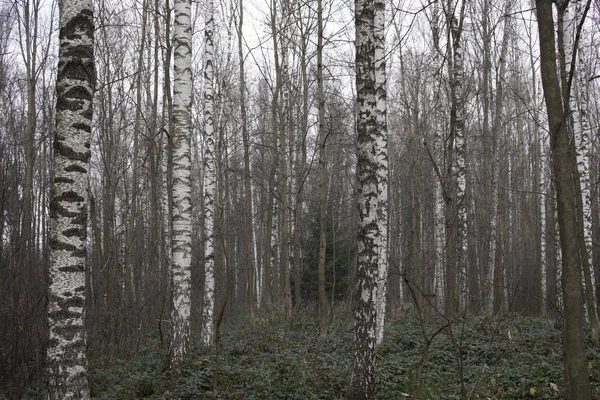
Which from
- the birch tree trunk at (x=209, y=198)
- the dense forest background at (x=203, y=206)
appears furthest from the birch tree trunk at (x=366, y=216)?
the birch tree trunk at (x=209, y=198)

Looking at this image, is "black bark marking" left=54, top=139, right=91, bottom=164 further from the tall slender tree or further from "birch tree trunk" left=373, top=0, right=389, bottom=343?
the tall slender tree

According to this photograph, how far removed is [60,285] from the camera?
4.24 m

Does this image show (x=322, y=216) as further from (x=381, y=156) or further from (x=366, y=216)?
(x=366, y=216)

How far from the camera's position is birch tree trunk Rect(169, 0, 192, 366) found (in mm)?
7730

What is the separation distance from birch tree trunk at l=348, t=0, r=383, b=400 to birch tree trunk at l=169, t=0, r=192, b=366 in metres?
2.99

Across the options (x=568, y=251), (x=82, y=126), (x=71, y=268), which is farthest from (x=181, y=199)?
(x=568, y=251)

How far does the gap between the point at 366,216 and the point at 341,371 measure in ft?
9.14

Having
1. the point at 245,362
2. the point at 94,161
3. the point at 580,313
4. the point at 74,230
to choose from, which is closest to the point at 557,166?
the point at 580,313

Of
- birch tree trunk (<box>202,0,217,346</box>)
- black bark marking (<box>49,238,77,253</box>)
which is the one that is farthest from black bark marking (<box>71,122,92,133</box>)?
birch tree trunk (<box>202,0,217,346</box>)

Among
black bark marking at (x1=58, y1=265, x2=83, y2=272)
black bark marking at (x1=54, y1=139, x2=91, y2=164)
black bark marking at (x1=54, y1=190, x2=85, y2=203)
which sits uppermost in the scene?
black bark marking at (x1=54, y1=139, x2=91, y2=164)

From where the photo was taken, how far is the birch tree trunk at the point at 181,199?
773cm

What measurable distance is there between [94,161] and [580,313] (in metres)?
24.9

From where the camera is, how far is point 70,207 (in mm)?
4352

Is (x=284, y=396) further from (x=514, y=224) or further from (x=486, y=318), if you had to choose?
(x=514, y=224)
